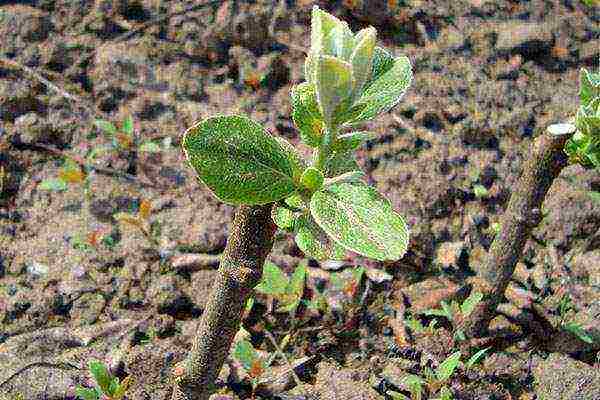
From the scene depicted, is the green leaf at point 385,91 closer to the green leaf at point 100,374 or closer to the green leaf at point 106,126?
the green leaf at point 100,374

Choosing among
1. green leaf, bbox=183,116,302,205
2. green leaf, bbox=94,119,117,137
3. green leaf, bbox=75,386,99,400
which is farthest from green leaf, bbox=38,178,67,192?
green leaf, bbox=183,116,302,205

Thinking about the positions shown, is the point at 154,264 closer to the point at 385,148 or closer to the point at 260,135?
the point at 385,148

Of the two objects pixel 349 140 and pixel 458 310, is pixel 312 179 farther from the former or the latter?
pixel 458 310

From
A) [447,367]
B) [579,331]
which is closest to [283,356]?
[447,367]

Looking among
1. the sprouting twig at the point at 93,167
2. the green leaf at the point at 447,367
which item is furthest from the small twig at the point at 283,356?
the sprouting twig at the point at 93,167

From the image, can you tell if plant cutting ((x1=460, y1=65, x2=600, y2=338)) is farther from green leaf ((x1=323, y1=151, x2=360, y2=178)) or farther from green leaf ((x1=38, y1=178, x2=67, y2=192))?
green leaf ((x1=38, y1=178, x2=67, y2=192))
